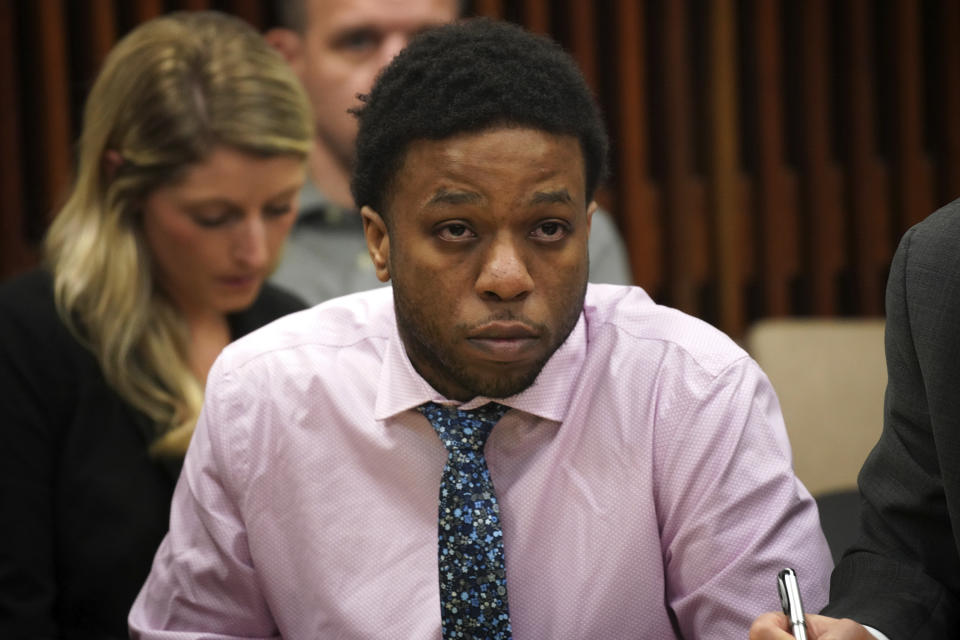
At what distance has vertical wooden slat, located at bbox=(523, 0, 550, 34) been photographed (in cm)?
346

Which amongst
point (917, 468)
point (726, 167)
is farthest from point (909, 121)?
point (917, 468)

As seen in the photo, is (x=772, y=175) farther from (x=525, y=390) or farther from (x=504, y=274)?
(x=504, y=274)

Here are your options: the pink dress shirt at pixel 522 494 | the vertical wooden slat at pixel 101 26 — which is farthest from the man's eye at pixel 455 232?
the vertical wooden slat at pixel 101 26

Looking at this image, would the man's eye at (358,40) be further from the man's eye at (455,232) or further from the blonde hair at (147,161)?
the man's eye at (455,232)

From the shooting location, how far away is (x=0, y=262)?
310 centimetres

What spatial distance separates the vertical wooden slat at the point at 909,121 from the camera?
11.9ft

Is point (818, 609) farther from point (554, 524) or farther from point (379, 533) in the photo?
point (379, 533)

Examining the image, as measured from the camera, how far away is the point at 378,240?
1.59 meters

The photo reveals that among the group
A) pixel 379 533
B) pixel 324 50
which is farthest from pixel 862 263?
pixel 379 533

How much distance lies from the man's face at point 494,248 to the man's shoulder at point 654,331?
131mm

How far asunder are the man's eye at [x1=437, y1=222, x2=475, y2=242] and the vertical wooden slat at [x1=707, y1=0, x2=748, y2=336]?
2.27 metres

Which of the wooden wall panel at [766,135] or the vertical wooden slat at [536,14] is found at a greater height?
the vertical wooden slat at [536,14]

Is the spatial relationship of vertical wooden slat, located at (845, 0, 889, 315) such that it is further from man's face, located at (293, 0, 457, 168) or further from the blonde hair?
the blonde hair

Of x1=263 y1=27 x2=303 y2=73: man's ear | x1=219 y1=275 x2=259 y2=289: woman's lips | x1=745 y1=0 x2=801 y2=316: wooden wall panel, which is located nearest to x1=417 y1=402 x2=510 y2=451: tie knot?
x1=219 y1=275 x2=259 y2=289: woman's lips
